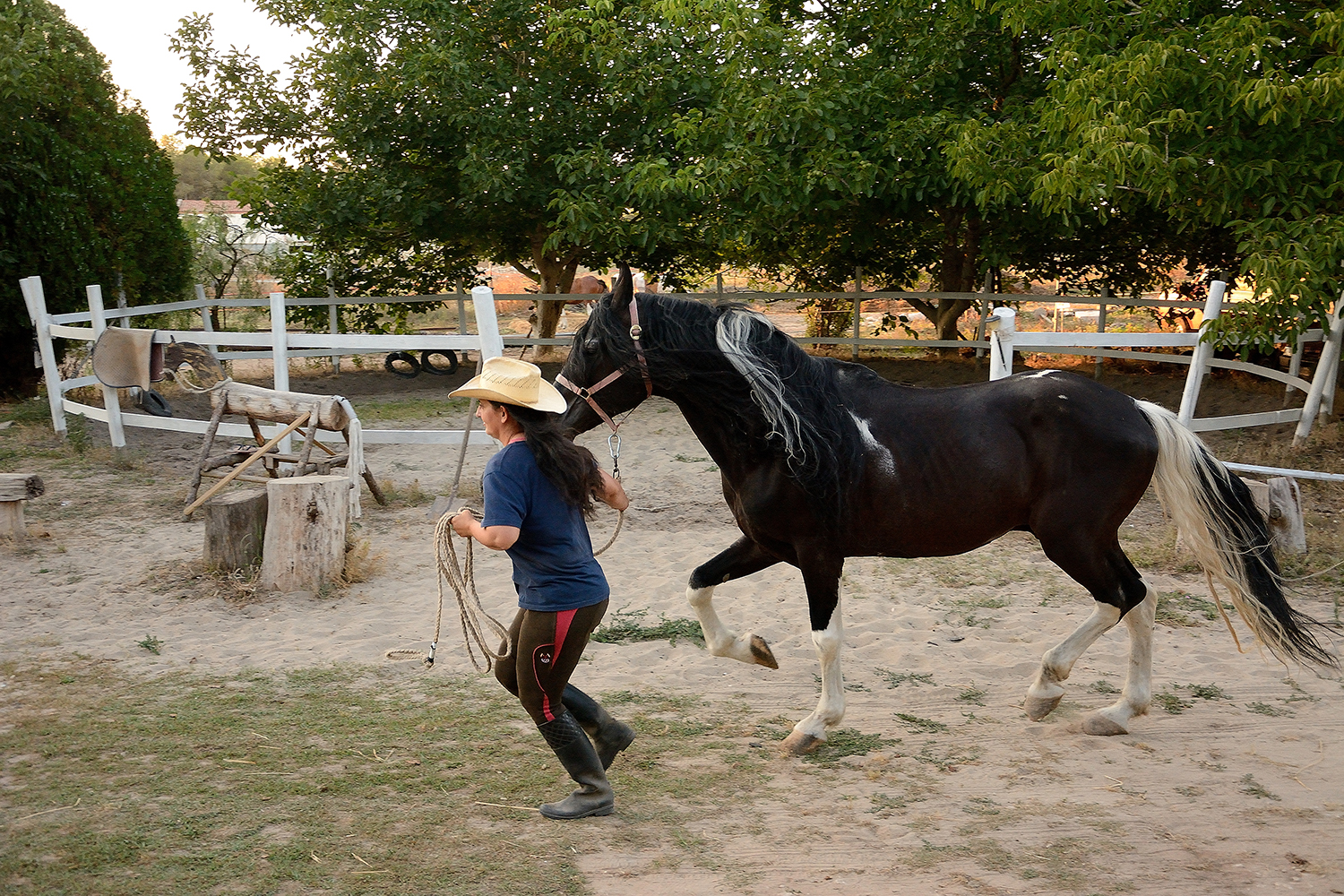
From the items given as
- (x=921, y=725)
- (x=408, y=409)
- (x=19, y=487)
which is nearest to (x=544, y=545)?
(x=921, y=725)

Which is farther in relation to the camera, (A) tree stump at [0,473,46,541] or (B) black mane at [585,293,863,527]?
(A) tree stump at [0,473,46,541]

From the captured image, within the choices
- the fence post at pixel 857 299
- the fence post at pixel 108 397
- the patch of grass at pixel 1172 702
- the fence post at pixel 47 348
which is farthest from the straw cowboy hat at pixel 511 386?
the fence post at pixel 857 299

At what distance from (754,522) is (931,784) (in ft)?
3.70

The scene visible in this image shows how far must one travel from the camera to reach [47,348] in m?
9.88

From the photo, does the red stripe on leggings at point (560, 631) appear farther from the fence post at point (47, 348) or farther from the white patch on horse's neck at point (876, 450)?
the fence post at point (47, 348)

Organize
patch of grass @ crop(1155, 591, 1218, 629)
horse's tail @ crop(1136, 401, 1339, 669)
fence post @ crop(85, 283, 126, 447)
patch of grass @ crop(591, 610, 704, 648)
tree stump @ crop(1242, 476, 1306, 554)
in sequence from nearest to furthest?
horse's tail @ crop(1136, 401, 1339, 669) < patch of grass @ crop(591, 610, 704, 648) < patch of grass @ crop(1155, 591, 1218, 629) < tree stump @ crop(1242, 476, 1306, 554) < fence post @ crop(85, 283, 126, 447)

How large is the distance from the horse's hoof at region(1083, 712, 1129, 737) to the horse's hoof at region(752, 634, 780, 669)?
127 cm

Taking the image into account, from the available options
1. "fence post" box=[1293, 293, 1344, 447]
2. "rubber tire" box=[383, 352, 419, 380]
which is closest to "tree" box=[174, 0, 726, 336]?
"rubber tire" box=[383, 352, 419, 380]

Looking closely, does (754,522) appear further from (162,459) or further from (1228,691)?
(162,459)

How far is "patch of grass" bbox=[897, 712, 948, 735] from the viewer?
405 cm

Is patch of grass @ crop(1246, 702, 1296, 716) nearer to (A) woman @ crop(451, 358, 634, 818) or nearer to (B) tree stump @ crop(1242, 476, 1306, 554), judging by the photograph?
(B) tree stump @ crop(1242, 476, 1306, 554)

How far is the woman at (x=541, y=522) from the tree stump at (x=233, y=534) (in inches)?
131

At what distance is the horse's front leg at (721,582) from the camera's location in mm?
4051

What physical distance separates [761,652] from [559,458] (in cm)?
153
